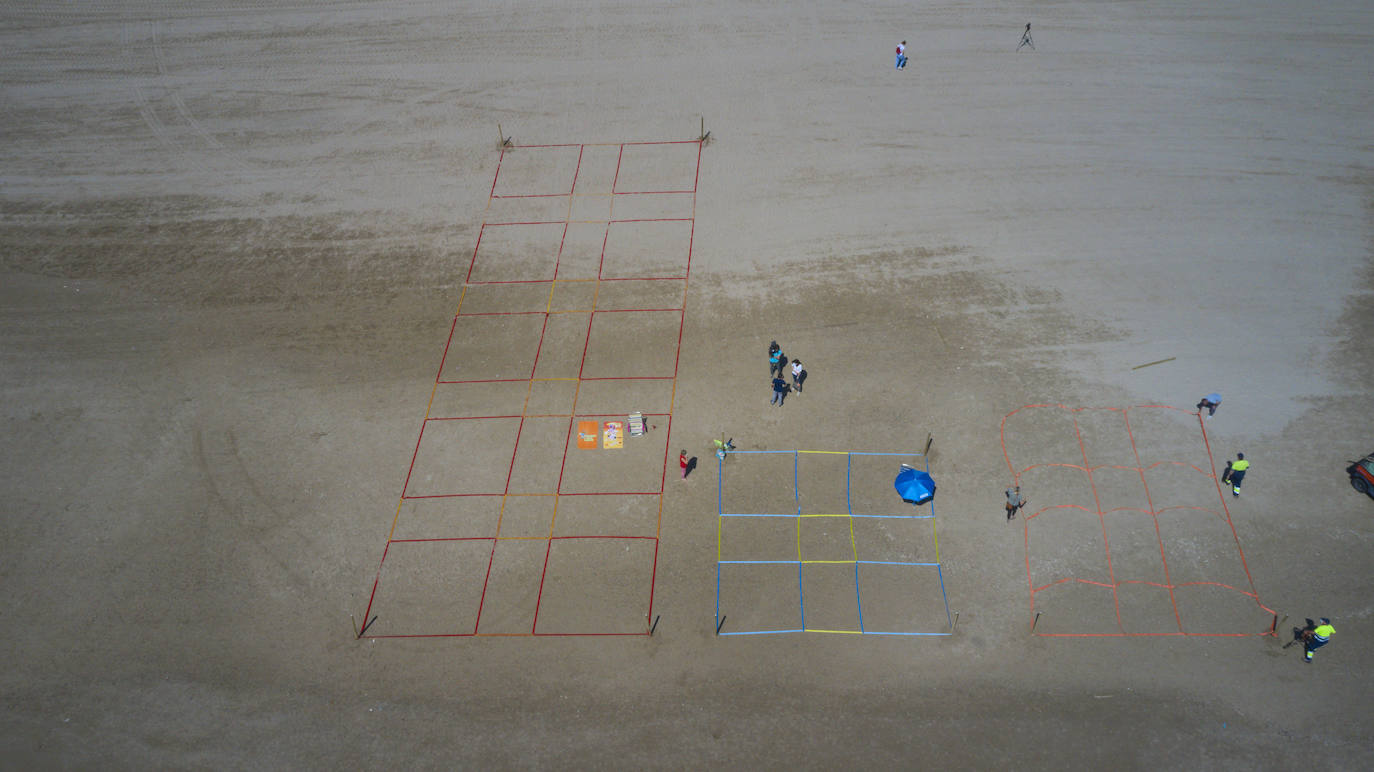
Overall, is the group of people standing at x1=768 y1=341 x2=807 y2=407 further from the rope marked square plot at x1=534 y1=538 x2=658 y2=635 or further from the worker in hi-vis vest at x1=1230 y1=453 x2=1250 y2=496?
the worker in hi-vis vest at x1=1230 y1=453 x2=1250 y2=496

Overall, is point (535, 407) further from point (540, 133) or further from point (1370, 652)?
point (1370, 652)

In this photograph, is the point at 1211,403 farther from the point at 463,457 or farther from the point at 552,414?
the point at 463,457

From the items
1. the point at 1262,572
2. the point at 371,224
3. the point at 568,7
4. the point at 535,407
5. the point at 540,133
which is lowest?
the point at 1262,572

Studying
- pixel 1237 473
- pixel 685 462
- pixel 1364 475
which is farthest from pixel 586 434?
pixel 1364 475

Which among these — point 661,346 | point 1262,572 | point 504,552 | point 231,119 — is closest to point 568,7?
point 231,119

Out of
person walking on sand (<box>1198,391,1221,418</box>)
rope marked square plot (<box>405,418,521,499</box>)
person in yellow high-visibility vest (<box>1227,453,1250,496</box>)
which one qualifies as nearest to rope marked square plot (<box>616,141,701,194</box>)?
rope marked square plot (<box>405,418,521,499</box>)

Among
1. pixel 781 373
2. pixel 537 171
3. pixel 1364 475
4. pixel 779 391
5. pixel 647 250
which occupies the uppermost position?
pixel 537 171

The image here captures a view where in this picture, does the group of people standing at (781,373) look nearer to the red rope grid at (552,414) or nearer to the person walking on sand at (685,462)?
the red rope grid at (552,414)
